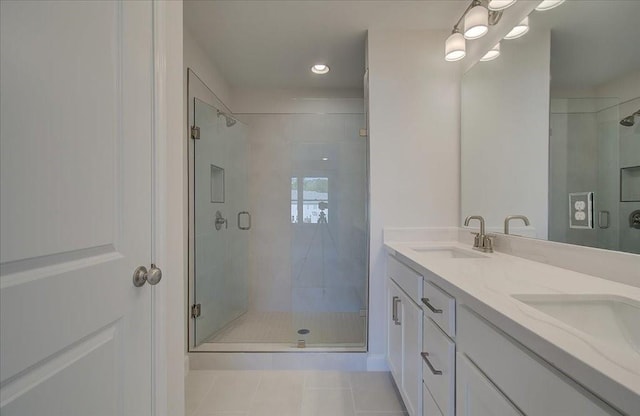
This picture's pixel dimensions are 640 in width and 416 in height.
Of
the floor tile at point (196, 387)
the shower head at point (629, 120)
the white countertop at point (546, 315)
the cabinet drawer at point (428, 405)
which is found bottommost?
the floor tile at point (196, 387)

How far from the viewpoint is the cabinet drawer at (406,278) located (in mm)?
1225

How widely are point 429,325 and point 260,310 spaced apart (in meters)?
2.09

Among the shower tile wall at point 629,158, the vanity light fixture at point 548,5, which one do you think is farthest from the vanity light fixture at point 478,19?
the shower tile wall at point 629,158

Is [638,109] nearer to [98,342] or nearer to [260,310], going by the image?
[98,342]

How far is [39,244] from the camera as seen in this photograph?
20.9 inches

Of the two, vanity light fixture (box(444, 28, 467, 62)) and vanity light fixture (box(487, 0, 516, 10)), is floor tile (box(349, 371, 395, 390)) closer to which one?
vanity light fixture (box(444, 28, 467, 62))

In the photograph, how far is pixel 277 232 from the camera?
285 cm

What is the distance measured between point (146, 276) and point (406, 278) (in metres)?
1.17

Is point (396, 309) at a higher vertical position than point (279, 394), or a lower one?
higher

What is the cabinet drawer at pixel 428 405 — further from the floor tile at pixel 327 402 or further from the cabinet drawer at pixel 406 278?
the floor tile at pixel 327 402

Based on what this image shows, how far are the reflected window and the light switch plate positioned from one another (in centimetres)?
170

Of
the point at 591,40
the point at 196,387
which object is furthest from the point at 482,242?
the point at 196,387

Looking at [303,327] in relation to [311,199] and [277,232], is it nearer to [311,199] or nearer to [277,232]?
[277,232]

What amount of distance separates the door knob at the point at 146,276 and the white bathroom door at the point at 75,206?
0.08 ft
